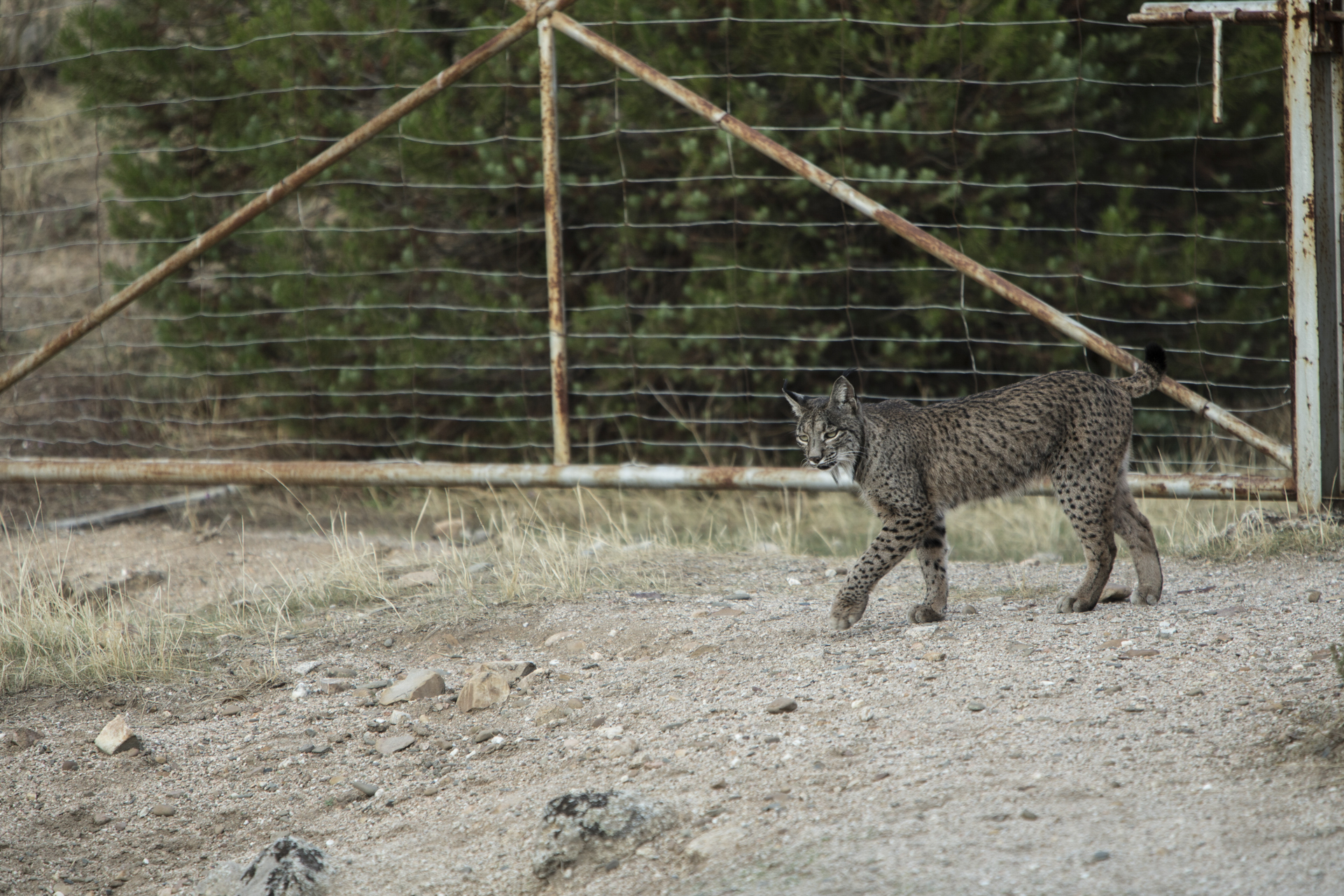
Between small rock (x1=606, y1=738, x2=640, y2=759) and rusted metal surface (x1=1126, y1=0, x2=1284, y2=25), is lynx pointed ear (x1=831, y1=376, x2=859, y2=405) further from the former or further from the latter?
rusted metal surface (x1=1126, y1=0, x2=1284, y2=25)

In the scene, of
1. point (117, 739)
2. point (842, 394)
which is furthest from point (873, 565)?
point (117, 739)

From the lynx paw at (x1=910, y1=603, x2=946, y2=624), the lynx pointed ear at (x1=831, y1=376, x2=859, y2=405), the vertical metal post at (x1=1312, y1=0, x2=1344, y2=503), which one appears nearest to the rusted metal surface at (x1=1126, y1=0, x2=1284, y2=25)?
the vertical metal post at (x1=1312, y1=0, x2=1344, y2=503)

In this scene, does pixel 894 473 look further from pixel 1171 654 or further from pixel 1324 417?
pixel 1324 417

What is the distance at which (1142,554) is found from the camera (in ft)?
15.3

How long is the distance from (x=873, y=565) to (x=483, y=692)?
147 centimetres

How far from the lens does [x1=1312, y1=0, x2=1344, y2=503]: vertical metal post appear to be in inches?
198

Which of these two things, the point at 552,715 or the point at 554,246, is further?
the point at 554,246

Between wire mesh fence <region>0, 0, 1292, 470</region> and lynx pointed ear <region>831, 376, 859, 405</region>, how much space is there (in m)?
2.33

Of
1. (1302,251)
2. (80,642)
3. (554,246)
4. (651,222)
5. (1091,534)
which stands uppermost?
(651,222)

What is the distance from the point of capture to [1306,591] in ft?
14.6

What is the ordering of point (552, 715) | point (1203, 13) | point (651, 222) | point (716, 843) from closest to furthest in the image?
1. point (716, 843)
2. point (552, 715)
3. point (1203, 13)
4. point (651, 222)

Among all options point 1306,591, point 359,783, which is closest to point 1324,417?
point 1306,591

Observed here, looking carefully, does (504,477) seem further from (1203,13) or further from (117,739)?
(1203,13)

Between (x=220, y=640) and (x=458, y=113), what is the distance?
Result: 405 centimetres
